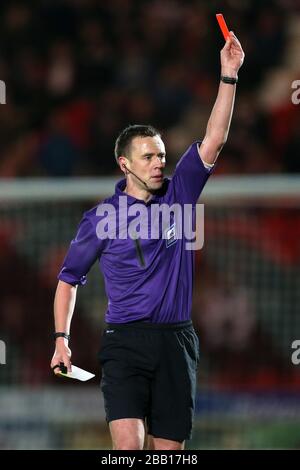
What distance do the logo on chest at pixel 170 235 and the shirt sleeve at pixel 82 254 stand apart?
342 mm

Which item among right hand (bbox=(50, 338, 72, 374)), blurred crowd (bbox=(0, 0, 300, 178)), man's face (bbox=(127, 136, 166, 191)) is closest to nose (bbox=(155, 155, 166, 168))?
man's face (bbox=(127, 136, 166, 191))

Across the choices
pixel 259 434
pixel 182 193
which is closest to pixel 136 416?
pixel 182 193

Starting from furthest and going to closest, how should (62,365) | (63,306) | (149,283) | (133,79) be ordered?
(133,79)
(63,306)
(149,283)
(62,365)

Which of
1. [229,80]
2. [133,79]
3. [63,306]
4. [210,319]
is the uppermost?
[133,79]

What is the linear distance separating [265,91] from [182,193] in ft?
16.2

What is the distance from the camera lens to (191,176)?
6145 mm

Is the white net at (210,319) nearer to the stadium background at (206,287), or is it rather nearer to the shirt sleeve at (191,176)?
the stadium background at (206,287)

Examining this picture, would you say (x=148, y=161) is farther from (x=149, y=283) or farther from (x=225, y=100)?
(x=149, y=283)

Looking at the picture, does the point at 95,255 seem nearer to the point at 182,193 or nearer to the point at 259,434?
the point at 182,193

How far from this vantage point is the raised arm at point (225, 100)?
5.96m

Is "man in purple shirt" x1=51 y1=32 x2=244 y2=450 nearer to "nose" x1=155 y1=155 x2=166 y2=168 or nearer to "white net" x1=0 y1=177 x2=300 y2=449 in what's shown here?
"nose" x1=155 y1=155 x2=166 y2=168

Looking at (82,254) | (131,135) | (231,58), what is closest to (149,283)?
(82,254)

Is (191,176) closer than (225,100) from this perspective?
No

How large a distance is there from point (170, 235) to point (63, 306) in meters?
0.67
